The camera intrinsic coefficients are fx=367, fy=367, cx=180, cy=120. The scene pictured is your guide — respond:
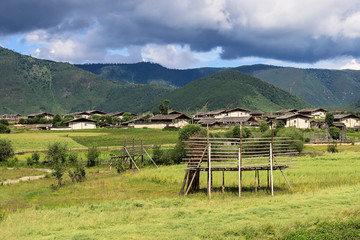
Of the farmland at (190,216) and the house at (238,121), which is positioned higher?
the house at (238,121)

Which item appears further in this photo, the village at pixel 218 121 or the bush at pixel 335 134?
the village at pixel 218 121

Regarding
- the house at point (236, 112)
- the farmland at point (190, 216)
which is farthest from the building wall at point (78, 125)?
the farmland at point (190, 216)

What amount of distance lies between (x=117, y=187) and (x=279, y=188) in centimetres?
1376

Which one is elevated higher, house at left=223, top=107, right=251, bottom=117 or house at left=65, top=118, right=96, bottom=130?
house at left=223, top=107, right=251, bottom=117

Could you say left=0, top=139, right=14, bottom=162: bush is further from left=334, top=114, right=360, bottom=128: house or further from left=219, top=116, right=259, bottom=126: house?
left=334, top=114, right=360, bottom=128: house

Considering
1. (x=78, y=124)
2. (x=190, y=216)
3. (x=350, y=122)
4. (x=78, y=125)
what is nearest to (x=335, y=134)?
(x=350, y=122)

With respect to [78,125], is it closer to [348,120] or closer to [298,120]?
[298,120]

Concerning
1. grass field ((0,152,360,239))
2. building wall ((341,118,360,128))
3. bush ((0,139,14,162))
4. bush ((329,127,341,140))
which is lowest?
grass field ((0,152,360,239))

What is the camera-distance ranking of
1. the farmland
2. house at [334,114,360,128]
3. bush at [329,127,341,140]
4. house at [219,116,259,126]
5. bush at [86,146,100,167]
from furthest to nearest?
house at [219,116,259,126] < house at [334,114,360,128] < bush at [329,127,341,140] < bush at [86,146,100,167] < the farmland

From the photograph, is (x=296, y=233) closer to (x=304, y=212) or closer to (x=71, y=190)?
(x=304, y=212)

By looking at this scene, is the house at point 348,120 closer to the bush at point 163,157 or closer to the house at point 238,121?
the house at point 238,121

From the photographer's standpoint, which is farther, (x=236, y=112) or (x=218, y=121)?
(x=236, y=112)

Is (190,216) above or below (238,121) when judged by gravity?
below

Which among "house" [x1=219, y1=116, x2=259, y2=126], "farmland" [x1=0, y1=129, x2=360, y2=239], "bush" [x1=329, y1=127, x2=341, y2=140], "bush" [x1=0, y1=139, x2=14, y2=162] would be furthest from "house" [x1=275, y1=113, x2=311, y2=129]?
A: "farmland" [x1=0, y1=129, x2=360, y2=239]
